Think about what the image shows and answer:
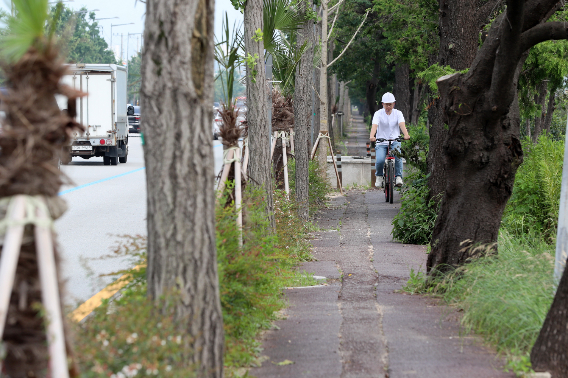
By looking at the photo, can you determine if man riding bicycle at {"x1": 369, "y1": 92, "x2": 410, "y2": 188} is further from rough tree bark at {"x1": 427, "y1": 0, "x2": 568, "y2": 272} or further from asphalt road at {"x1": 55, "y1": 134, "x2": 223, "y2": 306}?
rough tree bark at {"x1": 427, "y1": 0, "x2": 568, "y2": 272}

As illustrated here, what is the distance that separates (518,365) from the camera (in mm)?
4051

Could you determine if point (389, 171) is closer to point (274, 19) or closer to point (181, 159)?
point (274, 19)

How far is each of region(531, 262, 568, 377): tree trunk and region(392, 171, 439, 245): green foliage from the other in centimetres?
561

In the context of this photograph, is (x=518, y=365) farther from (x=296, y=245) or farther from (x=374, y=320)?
(x=296, y=245)

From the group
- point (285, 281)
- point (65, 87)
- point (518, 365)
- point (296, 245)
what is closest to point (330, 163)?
point (296, 245)

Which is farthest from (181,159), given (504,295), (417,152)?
(417,152)

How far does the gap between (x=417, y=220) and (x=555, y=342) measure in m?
5.89

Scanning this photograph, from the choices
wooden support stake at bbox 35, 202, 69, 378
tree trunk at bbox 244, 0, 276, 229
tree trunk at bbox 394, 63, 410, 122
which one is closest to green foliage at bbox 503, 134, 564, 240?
tree trunk at bbox 244, 0, 276, 229

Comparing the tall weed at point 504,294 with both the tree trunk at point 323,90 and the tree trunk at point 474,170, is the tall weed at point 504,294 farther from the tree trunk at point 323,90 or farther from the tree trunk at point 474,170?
the tree trunk at point 323,90

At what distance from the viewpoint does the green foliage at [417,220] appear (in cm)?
978

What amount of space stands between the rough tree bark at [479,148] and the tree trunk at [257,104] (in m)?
2.30

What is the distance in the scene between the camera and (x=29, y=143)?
8.47ft

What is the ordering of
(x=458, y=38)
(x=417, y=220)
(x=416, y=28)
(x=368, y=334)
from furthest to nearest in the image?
(x=416, y=28), (x=458, y=38), (x=417, y=220), (x=368, y=334)

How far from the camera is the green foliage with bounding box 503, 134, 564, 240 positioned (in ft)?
29.1
